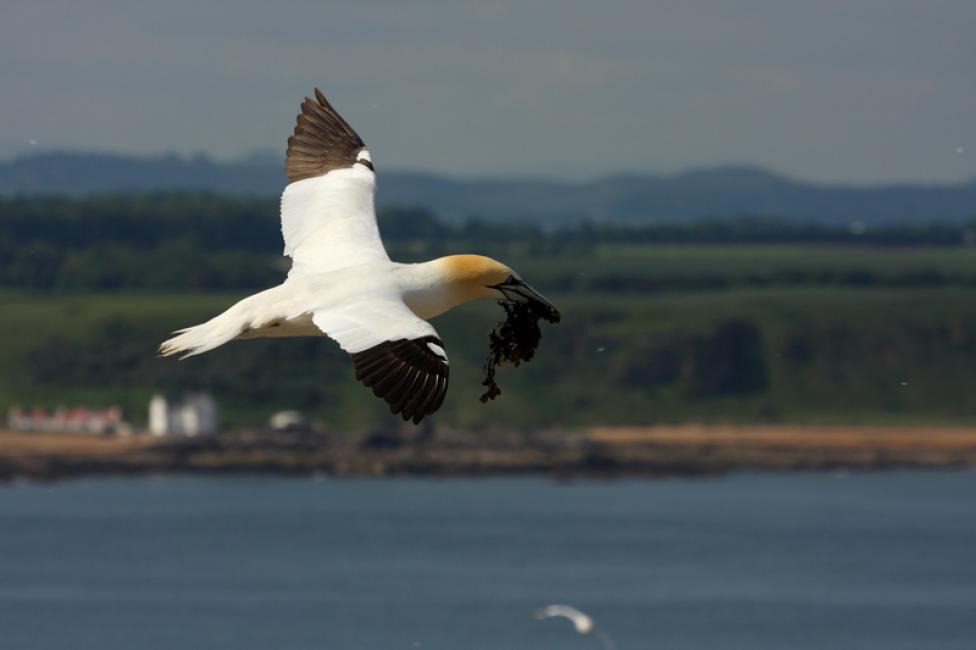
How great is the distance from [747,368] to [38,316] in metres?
59.7

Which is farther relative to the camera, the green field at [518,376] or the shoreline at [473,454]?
the green field at [518,376]

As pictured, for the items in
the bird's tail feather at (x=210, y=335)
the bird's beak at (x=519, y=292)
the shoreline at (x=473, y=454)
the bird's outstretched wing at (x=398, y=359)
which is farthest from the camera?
the shoreline at (x=473, y=454)

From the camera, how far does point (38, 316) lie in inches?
7653

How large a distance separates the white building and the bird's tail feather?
155764 mm

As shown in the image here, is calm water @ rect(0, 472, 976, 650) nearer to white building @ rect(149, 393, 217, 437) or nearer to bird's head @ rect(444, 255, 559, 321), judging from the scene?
white building @ rect(149, 393, 217, 437)

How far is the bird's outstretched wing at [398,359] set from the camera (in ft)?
58.5

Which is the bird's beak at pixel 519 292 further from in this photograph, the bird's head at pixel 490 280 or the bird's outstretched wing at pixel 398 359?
the bird's outstretched wing at pixel 398 359

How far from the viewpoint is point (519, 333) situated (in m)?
19.0

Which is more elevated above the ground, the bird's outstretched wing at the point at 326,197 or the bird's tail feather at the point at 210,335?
the bird's outstretched wing at the point at 326,197

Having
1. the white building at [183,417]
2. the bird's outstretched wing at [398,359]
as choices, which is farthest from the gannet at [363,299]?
the white building at [183,417]

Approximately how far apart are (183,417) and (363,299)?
160m

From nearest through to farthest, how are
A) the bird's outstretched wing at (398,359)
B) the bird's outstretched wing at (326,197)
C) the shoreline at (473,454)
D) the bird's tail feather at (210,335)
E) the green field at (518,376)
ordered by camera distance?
the bird's outstretched wing at (398,359) < the bird's tail feather at (210,335) < the bird's outstretched wing at (326,197) < the shoreline at (473,454) < the green field at (518,376)

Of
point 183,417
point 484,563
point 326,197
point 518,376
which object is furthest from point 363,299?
point 518,376

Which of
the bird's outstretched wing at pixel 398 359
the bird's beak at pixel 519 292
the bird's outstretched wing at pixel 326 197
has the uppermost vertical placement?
the bird's outstretched wing at pixel 326 197
